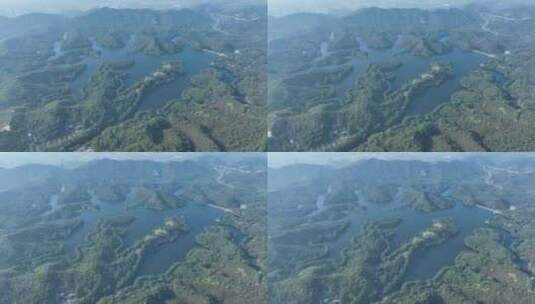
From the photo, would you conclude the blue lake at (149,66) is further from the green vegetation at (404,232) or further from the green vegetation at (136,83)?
the green vegetation at (404,232)

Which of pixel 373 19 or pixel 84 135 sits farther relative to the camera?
pixel 373 19

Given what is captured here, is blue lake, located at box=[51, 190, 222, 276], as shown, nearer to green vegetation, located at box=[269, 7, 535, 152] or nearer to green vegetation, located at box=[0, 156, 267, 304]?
green vegetation, located at box=[0, 156, 267, 304]

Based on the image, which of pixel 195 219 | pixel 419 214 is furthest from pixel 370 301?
pixel 195 219

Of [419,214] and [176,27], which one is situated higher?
[176,27]

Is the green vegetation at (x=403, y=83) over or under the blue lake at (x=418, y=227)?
over

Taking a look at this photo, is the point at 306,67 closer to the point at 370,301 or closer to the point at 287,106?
the point at 287,106

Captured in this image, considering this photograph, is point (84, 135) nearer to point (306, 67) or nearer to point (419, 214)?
point (306, 67)

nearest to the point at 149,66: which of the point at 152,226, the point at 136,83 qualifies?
the point at 136,83

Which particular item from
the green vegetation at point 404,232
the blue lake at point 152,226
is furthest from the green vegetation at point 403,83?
the blue lake at point 152,226

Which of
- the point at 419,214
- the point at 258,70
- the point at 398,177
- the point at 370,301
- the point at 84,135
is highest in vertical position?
the point at 258,70

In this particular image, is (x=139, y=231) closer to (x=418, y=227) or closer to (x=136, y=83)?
(x=136, y=83)

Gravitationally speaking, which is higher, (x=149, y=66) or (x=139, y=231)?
(x=149, y=66)
